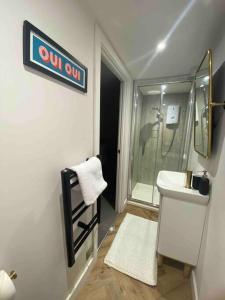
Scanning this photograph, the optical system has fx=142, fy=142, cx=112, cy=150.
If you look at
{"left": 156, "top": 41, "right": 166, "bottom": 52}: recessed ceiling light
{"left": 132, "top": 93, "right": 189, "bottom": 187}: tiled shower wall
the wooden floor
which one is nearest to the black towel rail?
the wooden floor

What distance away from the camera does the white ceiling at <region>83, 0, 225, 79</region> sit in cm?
92

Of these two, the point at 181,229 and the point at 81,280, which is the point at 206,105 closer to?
the point at 181,229

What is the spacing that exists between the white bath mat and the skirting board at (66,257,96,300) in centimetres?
18

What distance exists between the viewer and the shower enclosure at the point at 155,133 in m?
2.38

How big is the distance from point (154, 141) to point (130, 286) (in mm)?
2244

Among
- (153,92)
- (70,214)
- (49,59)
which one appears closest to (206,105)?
(49,59)

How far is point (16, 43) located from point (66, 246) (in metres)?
1.18

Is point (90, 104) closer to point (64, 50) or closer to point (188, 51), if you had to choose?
point (64, 50)

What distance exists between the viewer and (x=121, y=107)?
2.02m

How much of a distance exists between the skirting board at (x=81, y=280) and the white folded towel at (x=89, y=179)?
81cm

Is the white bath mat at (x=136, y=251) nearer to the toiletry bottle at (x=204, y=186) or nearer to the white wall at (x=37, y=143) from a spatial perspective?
the white wall at (x=37, y=143)

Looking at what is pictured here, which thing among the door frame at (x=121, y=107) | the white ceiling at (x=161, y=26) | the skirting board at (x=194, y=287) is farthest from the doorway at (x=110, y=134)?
the skirting board at (x=194, y=287)

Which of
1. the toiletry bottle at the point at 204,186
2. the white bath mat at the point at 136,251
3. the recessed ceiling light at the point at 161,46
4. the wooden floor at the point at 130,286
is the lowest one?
the wooden floor at the point at 130,286

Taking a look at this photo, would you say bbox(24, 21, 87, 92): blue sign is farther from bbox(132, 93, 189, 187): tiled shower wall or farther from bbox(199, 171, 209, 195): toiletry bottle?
bbox(132, 93, 189, 187): tiled shower wall
